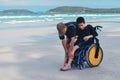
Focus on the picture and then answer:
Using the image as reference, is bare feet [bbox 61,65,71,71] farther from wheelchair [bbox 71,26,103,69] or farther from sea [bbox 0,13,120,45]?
sea [bbox 0,13,120,45]

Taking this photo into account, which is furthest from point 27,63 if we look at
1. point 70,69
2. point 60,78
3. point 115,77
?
point 115,77

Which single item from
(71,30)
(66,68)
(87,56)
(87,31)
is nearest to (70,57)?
(66,68)

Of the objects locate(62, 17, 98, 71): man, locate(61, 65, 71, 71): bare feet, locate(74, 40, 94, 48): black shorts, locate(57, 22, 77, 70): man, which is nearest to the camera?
locate(57, 22, 77, 70): man

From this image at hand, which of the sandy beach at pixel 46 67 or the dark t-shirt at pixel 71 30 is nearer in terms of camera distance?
the sandy beach at pixel 46 67

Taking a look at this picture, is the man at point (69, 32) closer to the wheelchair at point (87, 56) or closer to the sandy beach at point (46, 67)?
the wheelchair at point (87, 56)

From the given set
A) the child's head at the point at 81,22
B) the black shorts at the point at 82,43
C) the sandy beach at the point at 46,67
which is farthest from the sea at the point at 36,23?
the child's head at the point at 81,22

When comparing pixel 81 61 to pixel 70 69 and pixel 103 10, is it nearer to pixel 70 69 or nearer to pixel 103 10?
pixel 70 69

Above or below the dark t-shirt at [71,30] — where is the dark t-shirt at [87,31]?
below

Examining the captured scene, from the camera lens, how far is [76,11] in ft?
432

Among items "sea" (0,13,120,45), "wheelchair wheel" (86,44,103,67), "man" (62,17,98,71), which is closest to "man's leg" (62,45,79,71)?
"man" (62,17,98,71)

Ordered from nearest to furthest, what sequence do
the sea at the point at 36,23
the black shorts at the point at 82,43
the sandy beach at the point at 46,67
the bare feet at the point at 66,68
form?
the sandy beach at the point at 46,67, the bare feet at the point at 66,68, the black shorts at the point at 82,43, the sea at the point at 36,23

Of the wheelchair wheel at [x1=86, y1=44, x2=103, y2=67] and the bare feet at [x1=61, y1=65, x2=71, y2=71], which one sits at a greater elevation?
the wheelchair wheel at [x1=86, y1=44, x2=103, y2=67]

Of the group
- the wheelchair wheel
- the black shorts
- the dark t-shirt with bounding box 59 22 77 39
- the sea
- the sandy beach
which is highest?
the dark t-shirt with bounding box 59 22 77 39

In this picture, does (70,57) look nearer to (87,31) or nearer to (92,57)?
(92,57)
